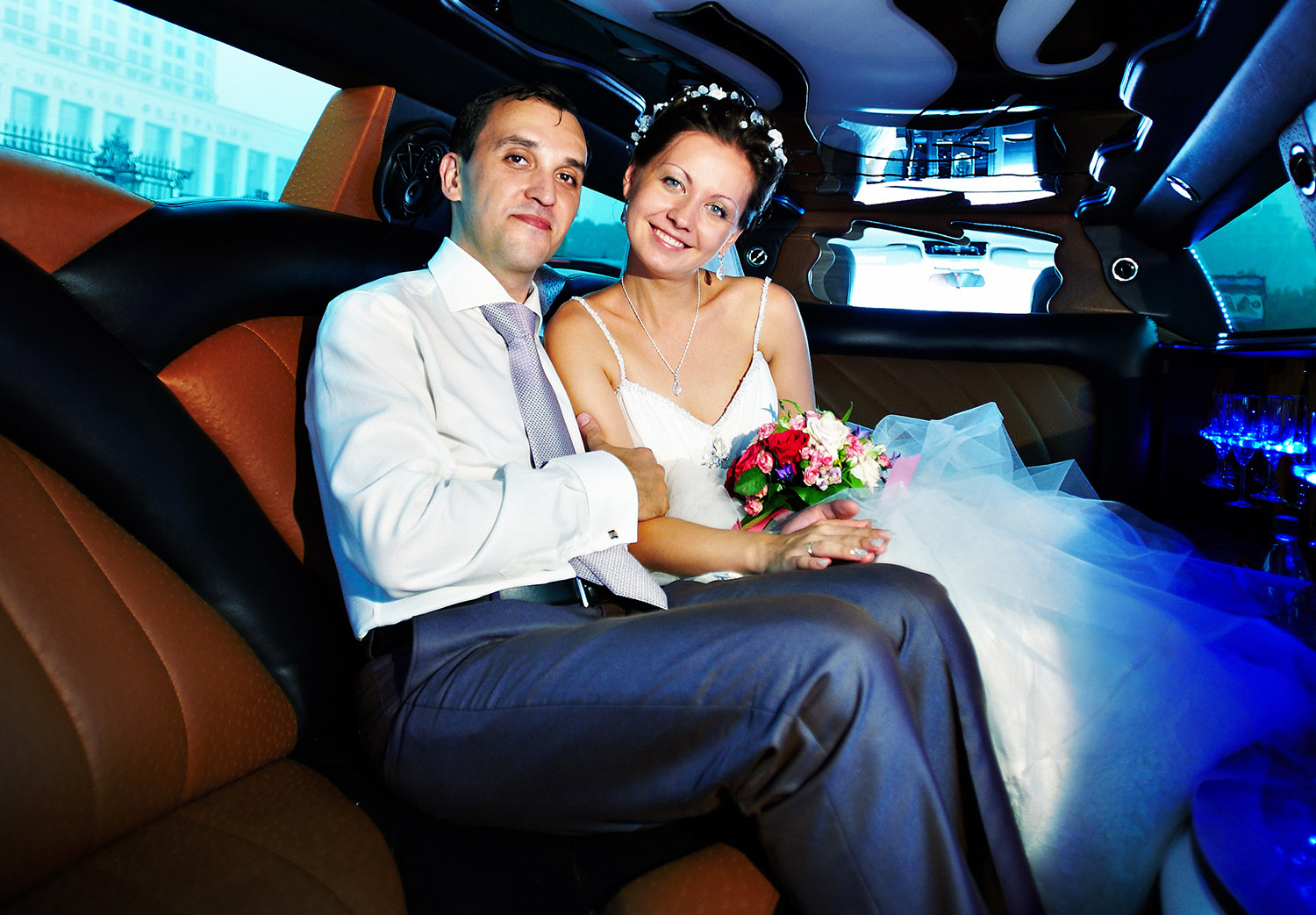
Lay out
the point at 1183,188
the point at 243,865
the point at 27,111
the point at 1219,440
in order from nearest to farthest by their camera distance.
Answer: the point at 243,865 < the point at 27,111 < the point at 1219,440 < the point at 1183,188

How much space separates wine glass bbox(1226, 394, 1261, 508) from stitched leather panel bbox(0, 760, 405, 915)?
2.93 meters

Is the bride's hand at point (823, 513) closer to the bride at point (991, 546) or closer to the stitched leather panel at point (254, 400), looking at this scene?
the bride at point (991, 546)

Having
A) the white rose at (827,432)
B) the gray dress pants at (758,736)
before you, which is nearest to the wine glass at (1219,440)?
the white rose at (827,432)

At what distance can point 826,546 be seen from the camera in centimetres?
133

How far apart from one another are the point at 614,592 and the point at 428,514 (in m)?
0.35

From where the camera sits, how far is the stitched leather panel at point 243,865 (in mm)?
853

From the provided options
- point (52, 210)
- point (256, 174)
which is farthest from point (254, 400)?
point (256, 174)

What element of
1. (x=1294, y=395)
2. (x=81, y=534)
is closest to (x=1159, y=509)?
(x=1294, y=395)

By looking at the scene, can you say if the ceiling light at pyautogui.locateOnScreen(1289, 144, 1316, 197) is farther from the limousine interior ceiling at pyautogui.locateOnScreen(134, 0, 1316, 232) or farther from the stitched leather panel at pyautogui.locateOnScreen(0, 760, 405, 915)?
the stitched leather panel at pyautogui.locateOnScreen(0, 760, 405, 915)

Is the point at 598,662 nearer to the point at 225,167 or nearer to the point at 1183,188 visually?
the point at 225,167

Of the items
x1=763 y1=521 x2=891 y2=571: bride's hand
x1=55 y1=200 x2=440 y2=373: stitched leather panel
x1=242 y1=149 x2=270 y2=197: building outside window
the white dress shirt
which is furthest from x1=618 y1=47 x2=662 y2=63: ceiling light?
x1=763 y1=521 x2=891 y2=571: bride's hand

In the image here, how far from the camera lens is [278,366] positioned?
4.51ft

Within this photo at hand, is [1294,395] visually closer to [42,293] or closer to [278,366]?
[278,366]

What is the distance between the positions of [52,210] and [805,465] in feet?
4.05
